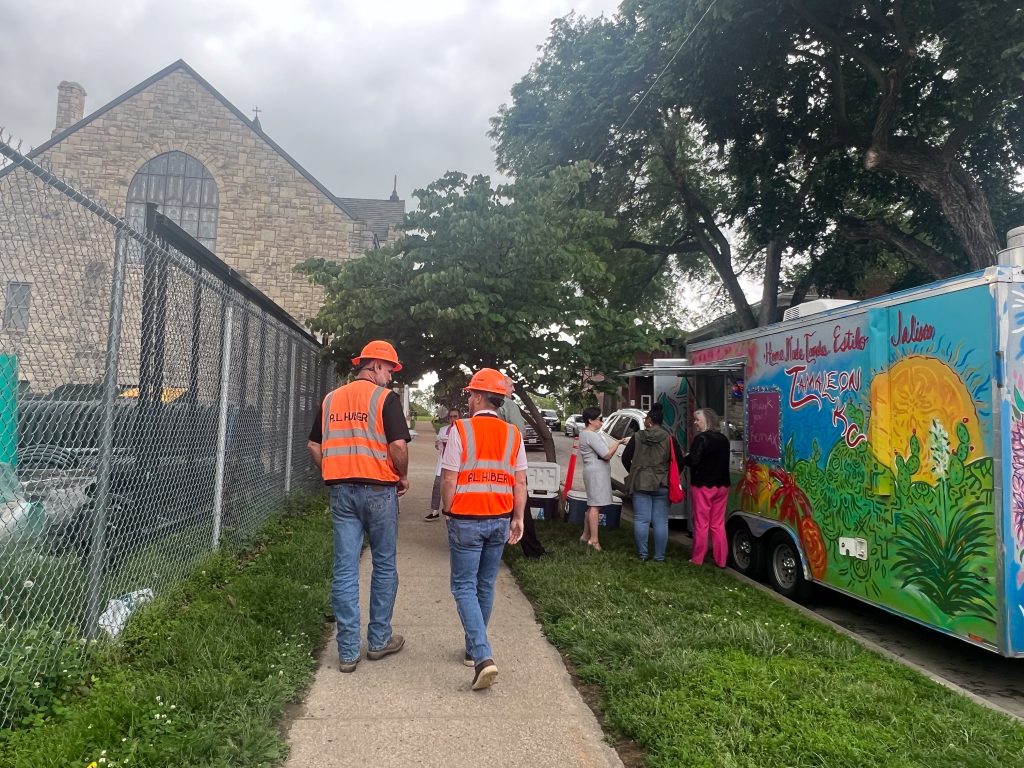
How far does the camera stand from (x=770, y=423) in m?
6.97

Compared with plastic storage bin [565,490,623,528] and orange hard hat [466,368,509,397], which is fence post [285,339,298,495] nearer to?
plastic storage bin [565,490,623,528]

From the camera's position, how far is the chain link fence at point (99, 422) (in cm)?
344

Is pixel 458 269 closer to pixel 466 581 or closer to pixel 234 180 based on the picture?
pixel 466 581

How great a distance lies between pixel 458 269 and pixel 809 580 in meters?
4.79

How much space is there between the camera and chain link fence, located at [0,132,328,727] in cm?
344

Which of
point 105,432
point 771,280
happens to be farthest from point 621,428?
point 105,432

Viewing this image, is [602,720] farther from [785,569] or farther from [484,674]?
[785,569]

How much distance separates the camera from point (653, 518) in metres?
7.91

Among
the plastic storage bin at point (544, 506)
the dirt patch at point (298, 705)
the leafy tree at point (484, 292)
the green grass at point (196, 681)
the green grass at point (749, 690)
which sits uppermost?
the leafy tree at point (484, 292)

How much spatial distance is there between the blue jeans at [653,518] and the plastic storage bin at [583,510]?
4.18 feet

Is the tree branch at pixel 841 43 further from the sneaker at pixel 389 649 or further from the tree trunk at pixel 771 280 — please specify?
the sneaker at pixel 389 649

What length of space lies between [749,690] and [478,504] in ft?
5.93

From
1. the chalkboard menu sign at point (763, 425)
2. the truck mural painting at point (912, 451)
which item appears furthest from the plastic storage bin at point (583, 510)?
the truck mural painting at point (912, 451)


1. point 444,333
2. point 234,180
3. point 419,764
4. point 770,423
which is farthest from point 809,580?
point 234,180
